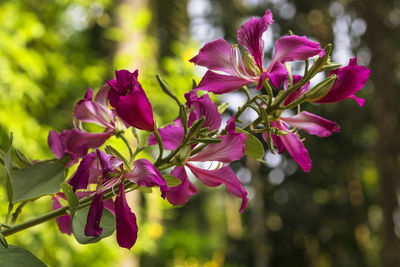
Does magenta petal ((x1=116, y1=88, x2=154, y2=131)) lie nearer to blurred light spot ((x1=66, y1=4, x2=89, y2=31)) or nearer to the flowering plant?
the flowering plant

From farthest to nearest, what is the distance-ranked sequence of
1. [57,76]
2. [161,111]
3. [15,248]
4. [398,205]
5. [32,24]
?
1. [398,205]
2. [161,111]
3. [57,76]
4. [32,24]
5. [15,248]

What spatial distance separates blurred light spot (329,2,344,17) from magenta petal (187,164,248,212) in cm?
715

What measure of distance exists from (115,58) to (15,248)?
5.89 ft

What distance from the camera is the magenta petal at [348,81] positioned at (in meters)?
0.34

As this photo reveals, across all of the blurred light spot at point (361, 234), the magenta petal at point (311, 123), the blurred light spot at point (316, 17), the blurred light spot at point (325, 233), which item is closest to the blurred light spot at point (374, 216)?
the blurred light spot at point (361, 234)

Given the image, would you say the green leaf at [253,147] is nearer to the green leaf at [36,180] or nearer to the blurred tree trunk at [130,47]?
the green leaf at [36,180]

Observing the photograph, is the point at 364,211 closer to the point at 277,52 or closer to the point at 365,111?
the point at 365,111

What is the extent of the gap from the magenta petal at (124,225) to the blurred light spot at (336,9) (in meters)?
7.21

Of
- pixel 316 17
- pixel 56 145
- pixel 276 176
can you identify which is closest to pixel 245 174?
pixel 276 176

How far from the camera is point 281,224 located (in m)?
7.21

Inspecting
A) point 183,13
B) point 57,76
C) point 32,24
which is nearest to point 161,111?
point 57,76

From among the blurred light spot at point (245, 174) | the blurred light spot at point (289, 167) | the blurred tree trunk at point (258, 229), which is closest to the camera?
the blurred tree trunk at point (258, 229)

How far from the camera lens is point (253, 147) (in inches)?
14.2

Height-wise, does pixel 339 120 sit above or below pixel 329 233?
above
